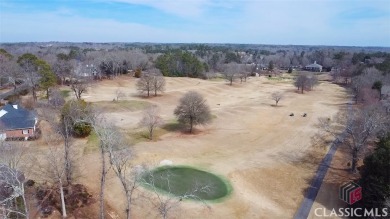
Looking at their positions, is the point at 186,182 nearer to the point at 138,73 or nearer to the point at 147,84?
the point at 147,84

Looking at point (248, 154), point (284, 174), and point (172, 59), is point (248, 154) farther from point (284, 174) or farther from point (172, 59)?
point (172, 59)

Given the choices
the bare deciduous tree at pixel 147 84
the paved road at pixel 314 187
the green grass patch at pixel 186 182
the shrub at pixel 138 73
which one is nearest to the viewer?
the paved road at pixel 314 187

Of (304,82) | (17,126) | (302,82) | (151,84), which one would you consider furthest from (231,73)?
(17,126)

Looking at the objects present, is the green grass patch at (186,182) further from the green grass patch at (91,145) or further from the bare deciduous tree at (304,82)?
the bare deciduous tree at (304,82)

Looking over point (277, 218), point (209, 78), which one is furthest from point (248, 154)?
point (209, 78)

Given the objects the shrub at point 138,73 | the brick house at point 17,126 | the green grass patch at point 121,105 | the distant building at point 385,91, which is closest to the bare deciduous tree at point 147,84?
the green grass patch at point 121,105

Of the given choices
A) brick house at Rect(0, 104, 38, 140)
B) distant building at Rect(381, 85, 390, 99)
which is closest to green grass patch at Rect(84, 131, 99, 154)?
brick house at Rect(0, 104, 38, 140)

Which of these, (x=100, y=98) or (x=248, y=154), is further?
(x=100, y=98)
